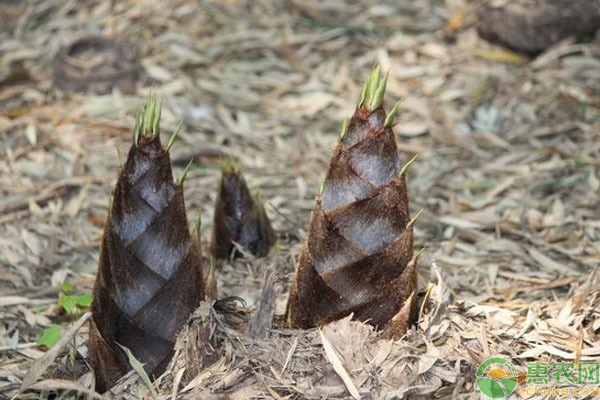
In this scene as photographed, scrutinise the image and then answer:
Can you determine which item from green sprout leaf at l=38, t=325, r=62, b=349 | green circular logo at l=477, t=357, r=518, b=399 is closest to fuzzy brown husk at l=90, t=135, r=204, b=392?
green sprout leaf at l=38, t=325, r=62, b=349

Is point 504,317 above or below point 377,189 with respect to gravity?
below

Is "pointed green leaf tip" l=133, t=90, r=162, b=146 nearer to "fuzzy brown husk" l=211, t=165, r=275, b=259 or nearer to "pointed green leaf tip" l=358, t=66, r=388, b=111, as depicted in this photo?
"pointed green leaf tip" l=358, t=66, r=388, b=111

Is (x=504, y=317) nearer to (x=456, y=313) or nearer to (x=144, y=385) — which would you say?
(x=456, y=313)

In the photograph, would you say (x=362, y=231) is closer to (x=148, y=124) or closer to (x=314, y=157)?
(x=148, y=124)

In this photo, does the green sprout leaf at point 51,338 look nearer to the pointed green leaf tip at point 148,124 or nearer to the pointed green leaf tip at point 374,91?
the pointed green leaf tip at point 148,124

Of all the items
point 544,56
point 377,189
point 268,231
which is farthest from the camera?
point 544,56

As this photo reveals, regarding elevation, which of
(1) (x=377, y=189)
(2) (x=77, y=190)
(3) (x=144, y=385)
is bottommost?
(2) (x=77, y=190)

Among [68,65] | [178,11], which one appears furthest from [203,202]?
[178,11]
